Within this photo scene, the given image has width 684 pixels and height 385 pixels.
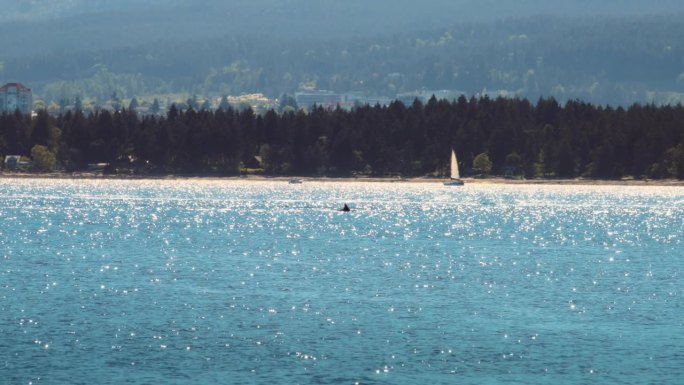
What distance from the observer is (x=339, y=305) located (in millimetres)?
75812

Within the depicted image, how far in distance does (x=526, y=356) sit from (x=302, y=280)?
29.6 metres

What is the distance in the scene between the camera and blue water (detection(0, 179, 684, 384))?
Answer: 57969mm

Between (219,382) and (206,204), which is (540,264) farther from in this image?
(206,204)

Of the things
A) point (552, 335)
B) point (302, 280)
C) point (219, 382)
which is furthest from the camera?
point (302, 280)

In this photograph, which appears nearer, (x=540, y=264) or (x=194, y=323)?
→ (x=194, y=323)

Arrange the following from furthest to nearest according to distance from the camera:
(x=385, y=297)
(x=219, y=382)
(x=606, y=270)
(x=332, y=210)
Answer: (x=332, y=210), (x=606, y=270), (x=385, y=297), (x=219, y=382)

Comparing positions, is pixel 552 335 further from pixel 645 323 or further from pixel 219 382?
pixel 219 382

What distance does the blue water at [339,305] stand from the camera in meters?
58.0

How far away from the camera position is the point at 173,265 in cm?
9838

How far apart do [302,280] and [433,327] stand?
21736 mm

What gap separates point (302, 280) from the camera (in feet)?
291

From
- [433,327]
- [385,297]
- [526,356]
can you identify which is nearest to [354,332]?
[433,327]

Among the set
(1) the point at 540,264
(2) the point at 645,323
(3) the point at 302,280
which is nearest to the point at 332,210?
(1) the point at 540,264

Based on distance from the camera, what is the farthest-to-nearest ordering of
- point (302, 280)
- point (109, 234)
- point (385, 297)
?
1. point (109, 234)
2. point (302, 280)
3. point (385, 297)
